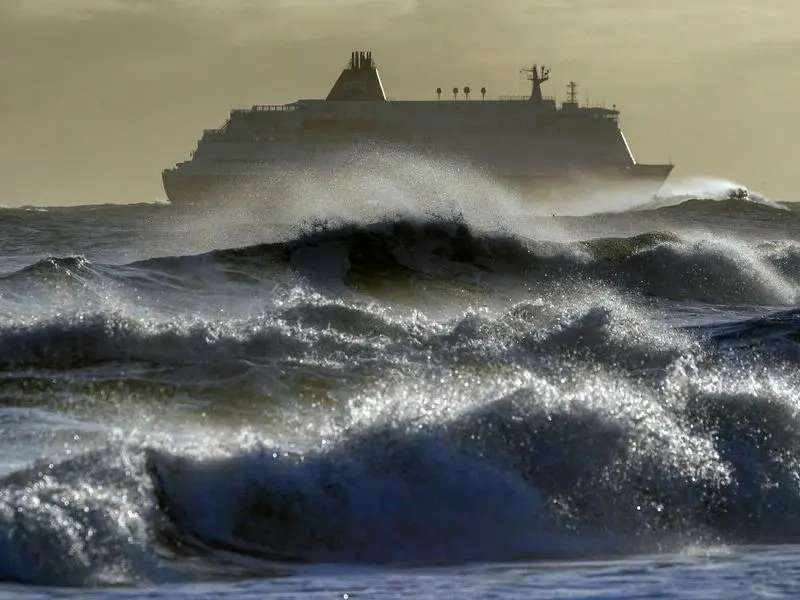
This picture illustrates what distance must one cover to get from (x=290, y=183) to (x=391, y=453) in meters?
62.1

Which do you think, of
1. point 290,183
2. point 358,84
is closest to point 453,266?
point 290,183

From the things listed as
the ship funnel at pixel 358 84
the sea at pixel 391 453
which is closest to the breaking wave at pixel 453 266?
the sea at pixel 391 453

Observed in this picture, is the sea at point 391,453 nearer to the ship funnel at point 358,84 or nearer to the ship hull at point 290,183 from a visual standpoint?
the ship hull at point 290,183

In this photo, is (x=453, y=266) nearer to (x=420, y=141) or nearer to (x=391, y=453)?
(x=391, y=453)

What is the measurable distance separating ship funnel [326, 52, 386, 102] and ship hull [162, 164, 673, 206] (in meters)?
8.07

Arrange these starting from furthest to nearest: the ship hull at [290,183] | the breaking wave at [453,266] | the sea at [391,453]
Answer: the ship hull at [290,183] < the breaking wave at [453,266] < the sea at [391,453]

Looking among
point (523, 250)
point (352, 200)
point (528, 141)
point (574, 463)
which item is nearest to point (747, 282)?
point (523, 250)

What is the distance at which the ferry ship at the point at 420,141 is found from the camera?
73375 mm

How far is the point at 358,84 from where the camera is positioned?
80.6 m

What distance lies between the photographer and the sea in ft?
22.7

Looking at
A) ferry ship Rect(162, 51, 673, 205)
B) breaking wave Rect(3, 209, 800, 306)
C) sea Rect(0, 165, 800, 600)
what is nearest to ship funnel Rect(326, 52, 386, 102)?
ferry ship Rect(162, 51, 673, 205)

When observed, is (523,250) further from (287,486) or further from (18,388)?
(287,486)

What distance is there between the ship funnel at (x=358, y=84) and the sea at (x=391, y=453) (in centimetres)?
6369

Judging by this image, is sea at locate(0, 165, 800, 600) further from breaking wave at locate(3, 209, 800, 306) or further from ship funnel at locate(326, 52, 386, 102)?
ship funnel at locate(326, 52, 386, 102)
